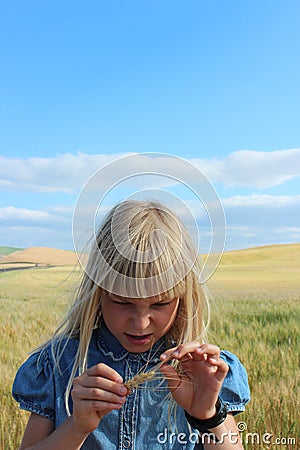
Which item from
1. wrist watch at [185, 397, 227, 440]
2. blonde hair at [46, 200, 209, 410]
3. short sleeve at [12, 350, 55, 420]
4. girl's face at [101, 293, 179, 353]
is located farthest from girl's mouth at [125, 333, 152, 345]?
short sleeve at [12, 350, 55, 420]

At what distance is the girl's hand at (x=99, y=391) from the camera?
4.89 ft

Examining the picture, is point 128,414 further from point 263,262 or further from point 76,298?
point 263,262

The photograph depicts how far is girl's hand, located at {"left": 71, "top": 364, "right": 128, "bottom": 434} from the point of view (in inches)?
58.7

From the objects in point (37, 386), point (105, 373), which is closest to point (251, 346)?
point (37, 386)

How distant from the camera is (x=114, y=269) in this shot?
1671 millimetres

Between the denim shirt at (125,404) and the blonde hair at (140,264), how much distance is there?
74 millimetres

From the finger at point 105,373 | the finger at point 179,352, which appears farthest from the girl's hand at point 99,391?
the finger at point 179,352

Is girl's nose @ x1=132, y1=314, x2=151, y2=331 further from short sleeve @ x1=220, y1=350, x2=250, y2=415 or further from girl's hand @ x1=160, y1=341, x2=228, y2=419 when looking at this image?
short sleeve @ x1=220, y1=350, x2=250, y2=415

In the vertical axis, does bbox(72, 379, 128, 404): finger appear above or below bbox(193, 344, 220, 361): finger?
below

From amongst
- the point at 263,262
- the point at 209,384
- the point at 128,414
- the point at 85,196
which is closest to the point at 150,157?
the point at 85,196

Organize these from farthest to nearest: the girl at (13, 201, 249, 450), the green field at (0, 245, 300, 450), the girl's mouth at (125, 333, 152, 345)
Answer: the green field at (0, 245, 300, 450), the girl's mouth at (125, 333, 152, 345), the girl at (13, 201, 249, 450)

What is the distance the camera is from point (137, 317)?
1644 millimetres

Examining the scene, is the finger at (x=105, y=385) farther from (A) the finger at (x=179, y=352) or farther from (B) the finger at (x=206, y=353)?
(B) the finger at (x=206, y=353)

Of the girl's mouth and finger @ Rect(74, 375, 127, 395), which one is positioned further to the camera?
the girl's mouth
